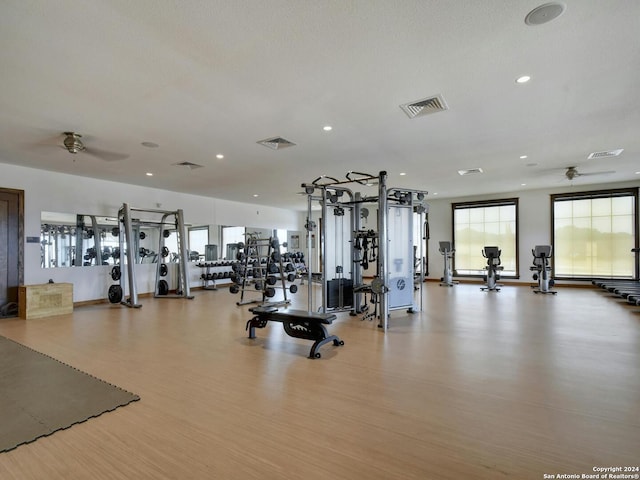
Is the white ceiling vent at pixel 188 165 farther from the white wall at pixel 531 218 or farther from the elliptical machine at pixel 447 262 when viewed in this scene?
the white wall at pixel 531 218

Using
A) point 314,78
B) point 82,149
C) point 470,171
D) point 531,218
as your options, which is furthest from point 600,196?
point 82,149

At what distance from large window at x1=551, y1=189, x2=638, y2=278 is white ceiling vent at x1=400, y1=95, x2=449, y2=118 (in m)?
7.81

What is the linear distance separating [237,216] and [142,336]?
21.6ft

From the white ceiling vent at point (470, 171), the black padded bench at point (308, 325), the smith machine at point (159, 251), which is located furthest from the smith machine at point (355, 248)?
the smith machine at point (159, 251)

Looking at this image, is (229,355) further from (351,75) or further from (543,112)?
(543,112)

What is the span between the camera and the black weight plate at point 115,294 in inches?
269

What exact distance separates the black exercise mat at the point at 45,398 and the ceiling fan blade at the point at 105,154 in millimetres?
3100

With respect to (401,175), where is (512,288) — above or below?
below

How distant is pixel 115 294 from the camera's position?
6820 mm

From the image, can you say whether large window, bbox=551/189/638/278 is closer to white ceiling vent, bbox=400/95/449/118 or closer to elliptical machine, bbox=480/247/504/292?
elliptical machine, bbox=480/247/504/292

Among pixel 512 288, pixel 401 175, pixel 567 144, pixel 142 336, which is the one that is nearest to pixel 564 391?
pixel 567 144

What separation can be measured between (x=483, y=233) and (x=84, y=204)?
35.7ft

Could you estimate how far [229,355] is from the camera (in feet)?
12.0

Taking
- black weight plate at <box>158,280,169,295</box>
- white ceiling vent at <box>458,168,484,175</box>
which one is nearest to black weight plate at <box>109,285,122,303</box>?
black weight plate at <box>158,280,169,295</box>
